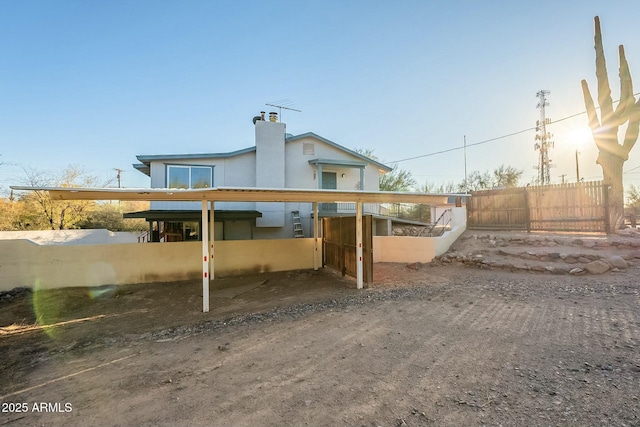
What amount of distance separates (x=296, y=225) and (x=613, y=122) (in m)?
14.0

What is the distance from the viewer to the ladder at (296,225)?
44.9ft

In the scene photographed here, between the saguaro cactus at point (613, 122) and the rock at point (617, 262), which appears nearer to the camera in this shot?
the rock at point (617, 262)

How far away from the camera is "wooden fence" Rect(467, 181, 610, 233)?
9834 mm

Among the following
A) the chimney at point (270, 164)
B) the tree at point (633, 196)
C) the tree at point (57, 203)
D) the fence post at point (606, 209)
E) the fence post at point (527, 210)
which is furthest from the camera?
the tree at point (633, 196)

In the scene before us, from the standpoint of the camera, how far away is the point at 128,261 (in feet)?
29.9

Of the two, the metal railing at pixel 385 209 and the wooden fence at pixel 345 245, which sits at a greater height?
the metal railing at pixel 385 209

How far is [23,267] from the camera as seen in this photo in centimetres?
816

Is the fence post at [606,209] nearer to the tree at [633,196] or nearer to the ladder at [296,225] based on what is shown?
the ladder at [296,225]

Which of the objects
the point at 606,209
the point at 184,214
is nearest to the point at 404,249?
the point at 606,209

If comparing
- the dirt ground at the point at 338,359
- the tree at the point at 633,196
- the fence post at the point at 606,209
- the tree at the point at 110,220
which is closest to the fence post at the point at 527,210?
the fence post at the point at 606,209

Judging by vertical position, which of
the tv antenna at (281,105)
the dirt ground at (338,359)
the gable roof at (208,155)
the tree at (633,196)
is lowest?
the dirt ground at (338,359)

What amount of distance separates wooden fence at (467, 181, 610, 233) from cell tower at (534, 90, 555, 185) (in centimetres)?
2351

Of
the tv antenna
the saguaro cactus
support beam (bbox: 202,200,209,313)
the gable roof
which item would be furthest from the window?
the saguaro cactus

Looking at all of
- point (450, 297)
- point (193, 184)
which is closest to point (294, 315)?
point (450, 297)
